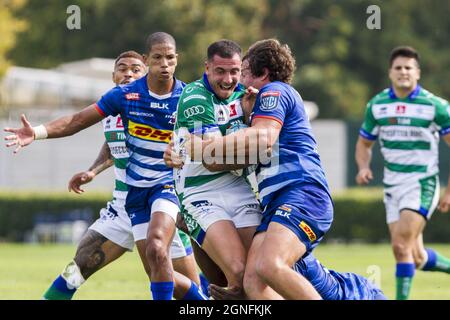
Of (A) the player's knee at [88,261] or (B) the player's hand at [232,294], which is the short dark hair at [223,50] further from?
(A) the player's knee at [88,261]

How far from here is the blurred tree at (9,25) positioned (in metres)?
36.0

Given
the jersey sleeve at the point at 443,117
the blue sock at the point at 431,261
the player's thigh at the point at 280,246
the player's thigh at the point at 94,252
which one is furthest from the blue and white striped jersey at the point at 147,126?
the blue sock at the point at 431,261

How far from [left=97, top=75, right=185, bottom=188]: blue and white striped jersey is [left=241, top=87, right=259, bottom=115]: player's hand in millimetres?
1375

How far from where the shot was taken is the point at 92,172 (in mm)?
10016

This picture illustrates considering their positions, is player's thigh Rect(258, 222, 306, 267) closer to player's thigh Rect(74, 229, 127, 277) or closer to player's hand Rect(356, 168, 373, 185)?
player's thigh Rect(74, 229, 127, 277)

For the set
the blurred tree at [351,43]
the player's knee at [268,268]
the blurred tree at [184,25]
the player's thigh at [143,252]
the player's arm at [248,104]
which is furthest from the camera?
the blurred tree at [351,43]

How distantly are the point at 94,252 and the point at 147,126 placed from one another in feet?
4.13

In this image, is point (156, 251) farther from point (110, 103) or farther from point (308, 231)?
point (308, 231)

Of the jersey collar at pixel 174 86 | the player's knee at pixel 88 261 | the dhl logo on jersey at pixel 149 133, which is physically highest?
the jersey collar at pixel 174 86

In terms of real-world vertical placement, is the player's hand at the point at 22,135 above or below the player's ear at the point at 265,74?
below

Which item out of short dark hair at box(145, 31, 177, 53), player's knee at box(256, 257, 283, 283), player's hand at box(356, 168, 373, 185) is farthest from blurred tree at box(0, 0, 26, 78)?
player's knee at box(256, 257, 283, 283)

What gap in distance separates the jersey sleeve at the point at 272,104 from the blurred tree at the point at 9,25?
26.4 meters

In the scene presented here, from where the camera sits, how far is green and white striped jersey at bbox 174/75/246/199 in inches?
311
